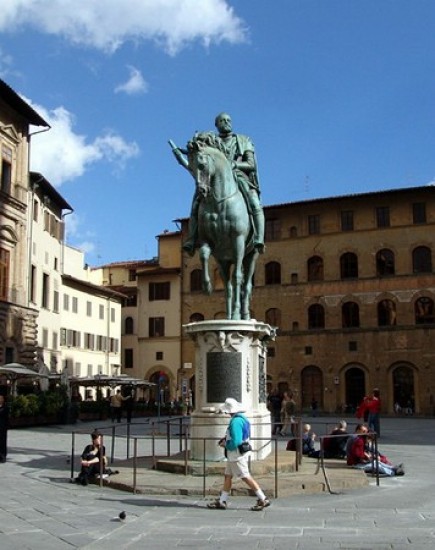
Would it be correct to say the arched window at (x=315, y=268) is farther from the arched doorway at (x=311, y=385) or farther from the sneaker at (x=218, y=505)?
the sneaker at (x=218, y=505)

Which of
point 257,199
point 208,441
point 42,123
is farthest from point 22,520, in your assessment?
point 42,123

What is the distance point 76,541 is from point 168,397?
48.6 metres

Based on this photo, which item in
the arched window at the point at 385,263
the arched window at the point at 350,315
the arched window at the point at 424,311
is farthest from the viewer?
the arched window at the point at 350,315

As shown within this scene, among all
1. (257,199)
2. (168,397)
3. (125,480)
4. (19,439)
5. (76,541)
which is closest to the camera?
(76,541)

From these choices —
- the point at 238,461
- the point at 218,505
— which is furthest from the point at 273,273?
the point at 238,461

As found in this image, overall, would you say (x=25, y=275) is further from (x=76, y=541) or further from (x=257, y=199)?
(x=76, y=541)

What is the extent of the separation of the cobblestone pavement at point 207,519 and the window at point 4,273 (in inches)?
980

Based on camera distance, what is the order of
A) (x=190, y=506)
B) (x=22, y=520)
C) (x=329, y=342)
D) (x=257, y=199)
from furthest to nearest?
(x=329, y=342) < (x=257, y=199) < (x=190, y=506) < (x=22, y=520)

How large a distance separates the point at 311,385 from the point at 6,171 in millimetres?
24532

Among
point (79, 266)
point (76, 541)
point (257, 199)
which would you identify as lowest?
point (76, 541)

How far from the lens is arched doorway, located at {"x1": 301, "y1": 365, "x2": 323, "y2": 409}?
163 feet

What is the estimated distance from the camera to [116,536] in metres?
7.89

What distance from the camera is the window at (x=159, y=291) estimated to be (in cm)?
5800

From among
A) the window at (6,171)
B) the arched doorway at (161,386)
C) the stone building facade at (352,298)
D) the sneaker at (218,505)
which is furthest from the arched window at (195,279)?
the sneaker at (218,505)
